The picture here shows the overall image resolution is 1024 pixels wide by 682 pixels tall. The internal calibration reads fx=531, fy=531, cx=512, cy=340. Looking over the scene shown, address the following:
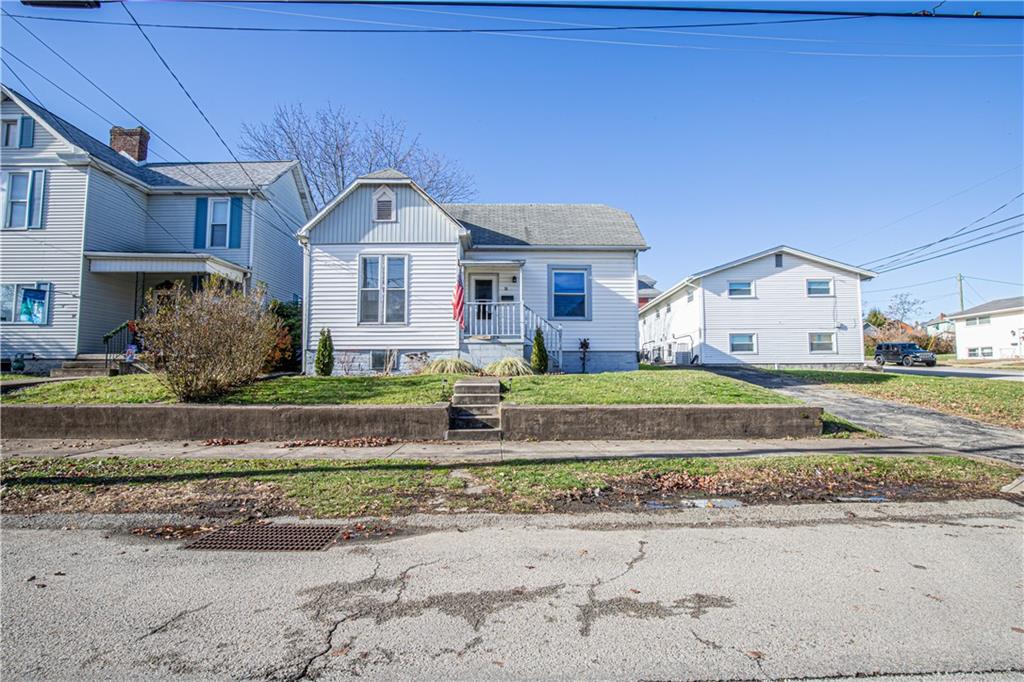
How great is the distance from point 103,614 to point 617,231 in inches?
688

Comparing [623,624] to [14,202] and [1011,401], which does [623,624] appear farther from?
[14,202]

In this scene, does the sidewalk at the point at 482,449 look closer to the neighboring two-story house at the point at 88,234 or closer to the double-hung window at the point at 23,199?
the neighboring two-story house at the point at 88,234

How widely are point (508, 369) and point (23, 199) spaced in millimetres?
16610

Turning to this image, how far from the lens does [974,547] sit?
4141 millimetres

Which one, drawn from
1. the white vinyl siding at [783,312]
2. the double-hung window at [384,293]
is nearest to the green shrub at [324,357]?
the double-hung window at [384,293]

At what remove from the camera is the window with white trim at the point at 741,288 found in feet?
90.2

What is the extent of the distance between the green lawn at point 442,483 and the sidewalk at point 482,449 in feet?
1.30

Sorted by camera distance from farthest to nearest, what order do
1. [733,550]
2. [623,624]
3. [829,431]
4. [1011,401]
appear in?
[1011,401]
[829,431]
[733,550]
[623,624]

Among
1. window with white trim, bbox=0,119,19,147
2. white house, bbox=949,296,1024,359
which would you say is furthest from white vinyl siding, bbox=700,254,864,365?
window with white trim, bbox=0,119,19,147

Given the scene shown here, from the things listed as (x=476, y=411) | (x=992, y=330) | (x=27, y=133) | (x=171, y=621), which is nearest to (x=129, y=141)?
(x=27, y=133)

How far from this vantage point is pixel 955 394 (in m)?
12.9

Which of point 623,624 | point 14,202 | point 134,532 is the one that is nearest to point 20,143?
point 14,202

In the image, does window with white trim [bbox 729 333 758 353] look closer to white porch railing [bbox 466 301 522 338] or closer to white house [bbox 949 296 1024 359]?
white porch railing [bbox 466 301 522 338]

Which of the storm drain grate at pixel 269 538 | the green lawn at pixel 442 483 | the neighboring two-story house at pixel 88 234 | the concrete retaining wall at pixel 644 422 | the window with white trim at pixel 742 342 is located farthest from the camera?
the window with white trim at pixel 742 342
